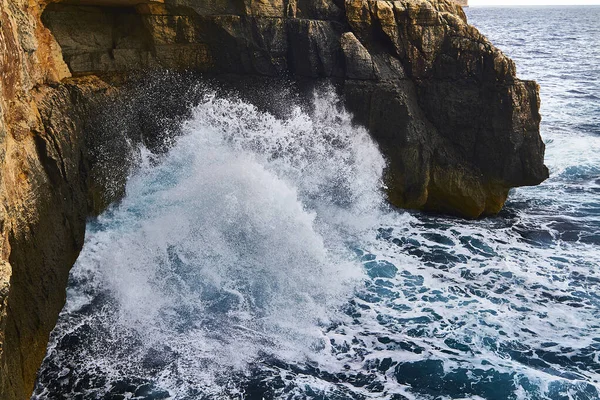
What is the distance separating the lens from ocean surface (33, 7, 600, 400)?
257 inches

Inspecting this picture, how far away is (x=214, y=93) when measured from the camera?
1016cm

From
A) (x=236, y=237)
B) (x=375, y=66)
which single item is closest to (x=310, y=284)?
(x=236, y=237)

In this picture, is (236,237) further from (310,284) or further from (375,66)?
(375,66)

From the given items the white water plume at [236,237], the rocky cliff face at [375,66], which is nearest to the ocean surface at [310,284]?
the white water plume at [236,237]

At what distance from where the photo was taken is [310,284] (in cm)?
807

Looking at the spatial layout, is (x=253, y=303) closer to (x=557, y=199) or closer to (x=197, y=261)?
(x=197, y=261)

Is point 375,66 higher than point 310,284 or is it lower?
higher

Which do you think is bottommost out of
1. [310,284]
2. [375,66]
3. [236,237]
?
[310,284]

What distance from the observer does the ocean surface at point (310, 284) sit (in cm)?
652

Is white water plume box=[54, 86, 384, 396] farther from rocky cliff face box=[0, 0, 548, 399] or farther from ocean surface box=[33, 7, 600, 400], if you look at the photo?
rocky cliff face box=[0, 0, 548, 399]

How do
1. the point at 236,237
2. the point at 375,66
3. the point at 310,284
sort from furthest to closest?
the point at 375,66 < the point at 236,237 < the point at 310,284

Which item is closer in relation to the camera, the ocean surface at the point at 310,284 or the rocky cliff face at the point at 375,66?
the ocean surface at the point at 310,284

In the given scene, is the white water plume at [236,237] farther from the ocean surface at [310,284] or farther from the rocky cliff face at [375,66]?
the rocky cliff face at [375,66]

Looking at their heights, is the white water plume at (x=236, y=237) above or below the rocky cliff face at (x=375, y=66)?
below
